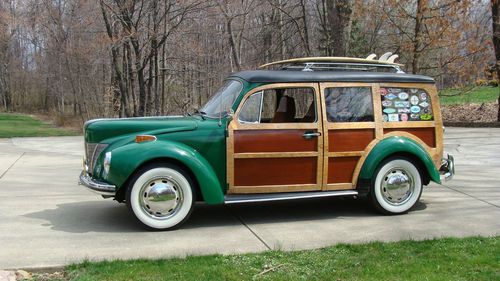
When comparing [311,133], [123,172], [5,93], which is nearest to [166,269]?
[123,172]

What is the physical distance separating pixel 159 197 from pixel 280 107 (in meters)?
2.08

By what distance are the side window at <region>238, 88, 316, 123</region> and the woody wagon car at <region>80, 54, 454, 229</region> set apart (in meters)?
0.01

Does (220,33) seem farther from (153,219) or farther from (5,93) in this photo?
(5,93)

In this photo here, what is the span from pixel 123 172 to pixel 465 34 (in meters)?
16.6

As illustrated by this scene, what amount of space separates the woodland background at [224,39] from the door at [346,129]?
9780 mm

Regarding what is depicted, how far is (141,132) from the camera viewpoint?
6.25m

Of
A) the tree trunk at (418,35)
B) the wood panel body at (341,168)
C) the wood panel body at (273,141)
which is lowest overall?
the wood panel body at (341,168)

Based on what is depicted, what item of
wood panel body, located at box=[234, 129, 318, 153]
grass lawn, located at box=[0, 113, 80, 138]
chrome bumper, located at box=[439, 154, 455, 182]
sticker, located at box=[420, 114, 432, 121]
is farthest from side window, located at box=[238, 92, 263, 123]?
grass lawn, located at box=[0, 113, 80, 138]

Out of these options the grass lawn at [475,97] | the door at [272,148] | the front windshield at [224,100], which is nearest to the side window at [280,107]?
the door at [272,148]

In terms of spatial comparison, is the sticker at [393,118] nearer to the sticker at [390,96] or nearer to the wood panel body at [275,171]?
the sticker at [390,96]

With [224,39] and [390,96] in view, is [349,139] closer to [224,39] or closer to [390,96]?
[390,96]

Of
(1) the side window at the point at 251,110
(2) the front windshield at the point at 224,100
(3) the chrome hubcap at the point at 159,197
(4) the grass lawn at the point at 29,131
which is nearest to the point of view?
(3) the chrome hubcap at the point at 159,197

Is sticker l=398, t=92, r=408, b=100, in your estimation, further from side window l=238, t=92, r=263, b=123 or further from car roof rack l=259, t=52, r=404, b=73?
side window l=238, t=92, r=263, b=123

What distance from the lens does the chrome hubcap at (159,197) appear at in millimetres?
5973
